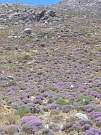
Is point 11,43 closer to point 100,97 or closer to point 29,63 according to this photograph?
point 29,63

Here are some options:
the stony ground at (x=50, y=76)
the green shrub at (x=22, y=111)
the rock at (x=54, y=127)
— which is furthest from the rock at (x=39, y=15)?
the rock at (x=54, y=127)

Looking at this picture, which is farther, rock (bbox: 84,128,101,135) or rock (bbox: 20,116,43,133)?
rock (bbox: 20,116,43,133)

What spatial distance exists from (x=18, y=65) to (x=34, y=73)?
13.1 ft

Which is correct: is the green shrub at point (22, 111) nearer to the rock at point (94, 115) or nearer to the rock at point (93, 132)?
the rock at point (94, 115)

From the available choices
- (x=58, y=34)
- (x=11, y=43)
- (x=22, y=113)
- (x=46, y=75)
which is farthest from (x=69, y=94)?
(x=58, y=34)

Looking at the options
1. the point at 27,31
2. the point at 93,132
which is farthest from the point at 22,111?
the point at 27,31

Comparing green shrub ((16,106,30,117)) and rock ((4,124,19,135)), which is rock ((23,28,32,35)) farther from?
rock ((4,124,19,135))

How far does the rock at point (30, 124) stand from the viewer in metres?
17.2

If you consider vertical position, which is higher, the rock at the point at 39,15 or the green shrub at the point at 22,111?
the green shrub at the point at 22,111

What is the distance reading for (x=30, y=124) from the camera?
17.6m

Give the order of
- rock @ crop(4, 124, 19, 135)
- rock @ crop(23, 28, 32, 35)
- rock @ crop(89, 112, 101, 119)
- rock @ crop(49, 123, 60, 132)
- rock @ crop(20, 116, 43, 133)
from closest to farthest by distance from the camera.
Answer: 1. rock @ crop(4, 124, 19, 135)
2. rock @ crop(20, 116, 43, 133)
3. rock @ crop(49, 123, 60, 132)
4. rock @ crop(89, 112, 101, 119)
5. rock @ crop(23, 28, 32, 35)

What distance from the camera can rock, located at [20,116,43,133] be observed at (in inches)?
677

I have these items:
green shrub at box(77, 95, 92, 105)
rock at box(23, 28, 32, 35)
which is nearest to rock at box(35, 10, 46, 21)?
rock at box(23, 28, 32, 35)

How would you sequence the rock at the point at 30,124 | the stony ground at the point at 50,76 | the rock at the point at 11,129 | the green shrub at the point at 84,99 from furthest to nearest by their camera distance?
the green shrub at the point at 84,99, the stony ground at the point at 50,76, the rock at the point at 30,124, the rock at the point at 11,129
